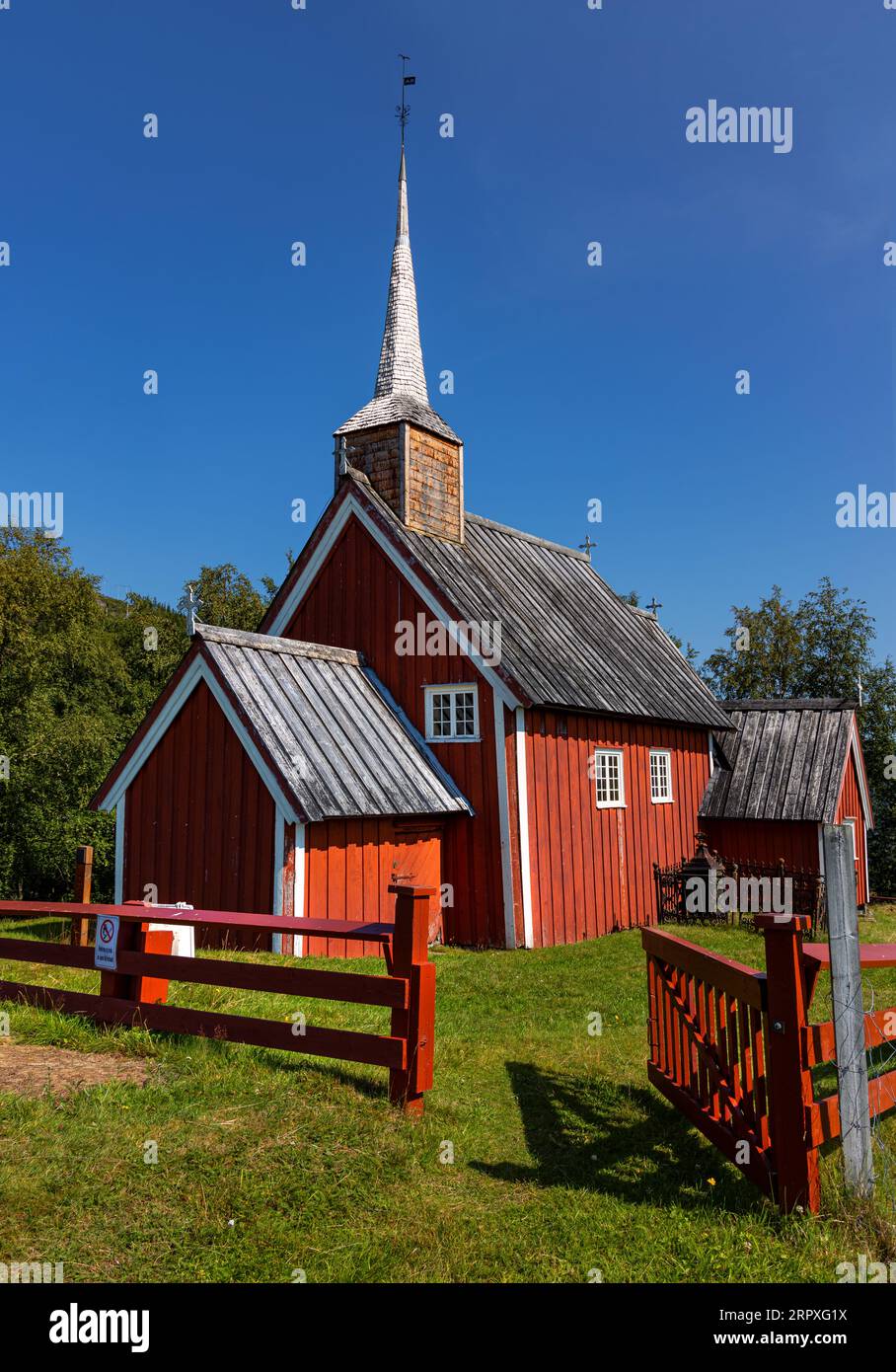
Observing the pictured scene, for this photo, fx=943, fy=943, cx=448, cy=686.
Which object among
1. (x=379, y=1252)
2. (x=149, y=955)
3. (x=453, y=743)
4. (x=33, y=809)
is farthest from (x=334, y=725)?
(x=33, y=809)

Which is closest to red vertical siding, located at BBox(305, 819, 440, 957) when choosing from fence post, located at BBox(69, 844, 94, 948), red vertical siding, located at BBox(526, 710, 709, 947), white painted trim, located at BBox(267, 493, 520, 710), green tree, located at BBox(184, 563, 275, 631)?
red vertical siding, located at BBox(526, 710, 709, 947)

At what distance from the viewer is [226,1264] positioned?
4.14m

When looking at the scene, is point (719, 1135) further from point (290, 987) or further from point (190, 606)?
point (190, 606)

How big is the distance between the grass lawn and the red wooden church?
5984 mm

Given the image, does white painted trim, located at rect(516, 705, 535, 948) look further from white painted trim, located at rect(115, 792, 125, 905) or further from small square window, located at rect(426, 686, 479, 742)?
white painted trim, located at rect(115, 792, 125, 905)

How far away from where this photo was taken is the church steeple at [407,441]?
57.7 feet

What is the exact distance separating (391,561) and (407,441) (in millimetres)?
2551

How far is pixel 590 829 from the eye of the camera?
1675cm

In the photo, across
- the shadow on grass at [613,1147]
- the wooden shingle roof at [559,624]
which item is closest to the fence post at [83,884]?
the wooden shingle roof at [559,624]

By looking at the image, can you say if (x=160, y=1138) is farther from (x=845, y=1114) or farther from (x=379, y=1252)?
(x=845, y=1114)

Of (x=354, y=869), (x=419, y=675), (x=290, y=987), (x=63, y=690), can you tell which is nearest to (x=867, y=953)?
(x=290, y=987)

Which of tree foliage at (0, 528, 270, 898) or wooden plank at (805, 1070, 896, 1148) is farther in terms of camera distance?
tree foliage at (0, 528, 270, 898)

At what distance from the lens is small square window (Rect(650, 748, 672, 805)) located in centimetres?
1906

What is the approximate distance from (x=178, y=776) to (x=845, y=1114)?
10.9m
